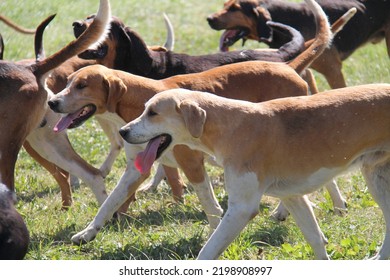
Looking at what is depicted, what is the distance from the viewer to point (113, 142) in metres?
9.37

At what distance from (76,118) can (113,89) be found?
35 cm

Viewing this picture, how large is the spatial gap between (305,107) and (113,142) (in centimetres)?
324

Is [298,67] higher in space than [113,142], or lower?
higher

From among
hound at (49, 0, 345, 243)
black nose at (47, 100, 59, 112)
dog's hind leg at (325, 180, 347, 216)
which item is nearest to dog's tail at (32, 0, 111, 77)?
hound at (49, 0, 345, 243)

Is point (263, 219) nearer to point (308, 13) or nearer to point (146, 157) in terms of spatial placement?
point (146, 157)

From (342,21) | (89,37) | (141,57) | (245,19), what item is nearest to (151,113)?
(89,37)

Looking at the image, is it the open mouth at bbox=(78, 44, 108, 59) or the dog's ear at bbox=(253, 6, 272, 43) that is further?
the dog's ear at bbox=(253, 6, 272, 43)

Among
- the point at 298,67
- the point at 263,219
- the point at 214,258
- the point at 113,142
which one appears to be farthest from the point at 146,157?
the point at 113,142

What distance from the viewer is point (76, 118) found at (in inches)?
293

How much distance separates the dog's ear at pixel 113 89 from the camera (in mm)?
7336

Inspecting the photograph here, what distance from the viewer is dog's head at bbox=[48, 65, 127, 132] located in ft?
24.1

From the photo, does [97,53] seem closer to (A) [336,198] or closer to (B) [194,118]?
(A) [336,198]

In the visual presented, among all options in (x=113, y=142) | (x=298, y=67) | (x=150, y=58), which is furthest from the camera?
(x=113, y=142)

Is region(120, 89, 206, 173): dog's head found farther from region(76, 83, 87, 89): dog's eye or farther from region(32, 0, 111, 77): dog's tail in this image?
region(32, 0, 111, 77): dog's tail
